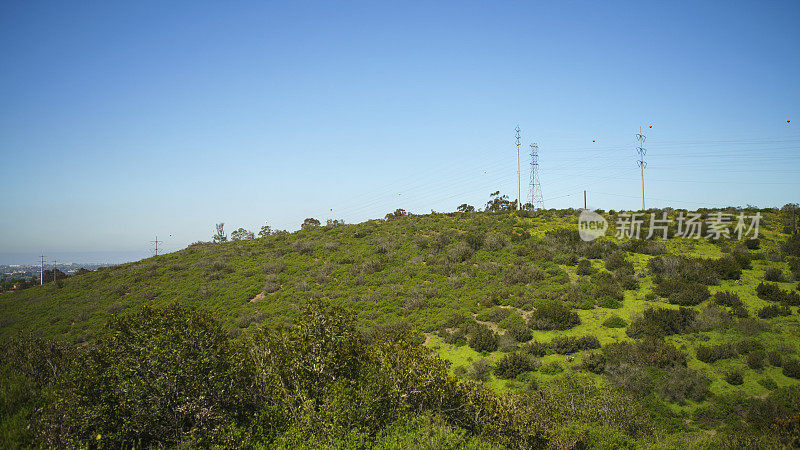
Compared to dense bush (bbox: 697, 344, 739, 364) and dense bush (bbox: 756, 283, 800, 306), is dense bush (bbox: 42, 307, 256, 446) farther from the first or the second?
dense bush (bbox: 756, 283, 800, 306)

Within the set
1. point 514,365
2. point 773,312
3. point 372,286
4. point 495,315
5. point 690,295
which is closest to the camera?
point 514,365

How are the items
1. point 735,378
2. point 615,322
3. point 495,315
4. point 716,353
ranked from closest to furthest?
point 735,378 → point 716,353 → point 615,322 → point 495,315

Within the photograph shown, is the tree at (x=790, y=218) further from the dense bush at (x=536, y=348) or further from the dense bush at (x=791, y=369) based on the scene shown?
the dense bush at (x=536, y=348)

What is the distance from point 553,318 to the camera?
2183 cm

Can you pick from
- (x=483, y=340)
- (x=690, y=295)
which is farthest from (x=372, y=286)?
(x=690, y=295)

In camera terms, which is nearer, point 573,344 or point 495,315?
point 573,344

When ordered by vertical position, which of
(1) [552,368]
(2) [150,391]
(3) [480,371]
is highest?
(2) [150,391]

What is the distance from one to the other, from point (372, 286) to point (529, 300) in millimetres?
12527

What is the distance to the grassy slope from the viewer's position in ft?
67.8

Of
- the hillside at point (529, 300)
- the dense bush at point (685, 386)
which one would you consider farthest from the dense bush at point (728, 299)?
the dense bush at point (685, 386)

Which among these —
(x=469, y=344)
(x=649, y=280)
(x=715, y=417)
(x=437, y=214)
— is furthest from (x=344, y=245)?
(x=715, y=417)

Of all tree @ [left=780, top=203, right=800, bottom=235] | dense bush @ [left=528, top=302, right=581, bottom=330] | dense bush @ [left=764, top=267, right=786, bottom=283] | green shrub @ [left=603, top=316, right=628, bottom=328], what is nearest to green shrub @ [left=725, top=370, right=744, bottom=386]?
green shrub @ [left=603, top=316, right=628, bottom=328]

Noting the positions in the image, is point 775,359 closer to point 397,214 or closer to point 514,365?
point 514,365

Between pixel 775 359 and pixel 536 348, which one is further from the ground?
pixel 775 359
